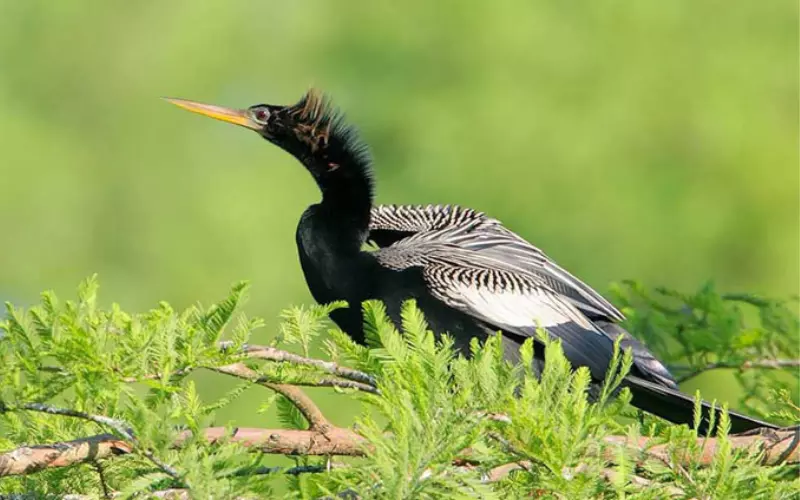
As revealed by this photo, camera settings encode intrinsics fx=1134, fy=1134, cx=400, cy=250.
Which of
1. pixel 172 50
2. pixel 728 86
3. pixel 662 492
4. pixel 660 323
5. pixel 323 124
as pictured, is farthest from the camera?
pixel 172 50

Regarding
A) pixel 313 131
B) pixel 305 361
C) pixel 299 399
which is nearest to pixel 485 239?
pixel 313 131

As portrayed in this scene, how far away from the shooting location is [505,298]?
138 inches

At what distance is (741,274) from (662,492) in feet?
29.5

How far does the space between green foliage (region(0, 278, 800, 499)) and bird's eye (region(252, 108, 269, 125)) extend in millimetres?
1807

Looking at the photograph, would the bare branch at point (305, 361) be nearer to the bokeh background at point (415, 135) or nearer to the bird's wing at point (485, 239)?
the bird's wing at point (485, 239)

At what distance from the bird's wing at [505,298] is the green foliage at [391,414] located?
1226mm

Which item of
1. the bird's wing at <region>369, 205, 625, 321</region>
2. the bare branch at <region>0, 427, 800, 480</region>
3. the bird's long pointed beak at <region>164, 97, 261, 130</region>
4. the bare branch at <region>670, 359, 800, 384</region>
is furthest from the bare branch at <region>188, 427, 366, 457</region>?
the bare branch at <region>670, 359, 800, 384</region>

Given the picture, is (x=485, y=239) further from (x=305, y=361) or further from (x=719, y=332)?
(x=305, y=361)

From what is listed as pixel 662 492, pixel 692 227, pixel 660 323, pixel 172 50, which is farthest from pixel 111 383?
pixel 172 50

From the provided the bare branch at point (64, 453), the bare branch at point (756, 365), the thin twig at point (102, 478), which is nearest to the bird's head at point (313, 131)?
the bare branch at point (756, 365)

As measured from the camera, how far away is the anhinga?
11.2ft

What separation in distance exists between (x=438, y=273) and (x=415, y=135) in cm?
922

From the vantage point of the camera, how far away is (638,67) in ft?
40.3

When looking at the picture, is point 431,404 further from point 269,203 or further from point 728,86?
point 728,86
